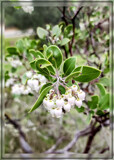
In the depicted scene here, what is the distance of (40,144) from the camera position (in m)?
1.73

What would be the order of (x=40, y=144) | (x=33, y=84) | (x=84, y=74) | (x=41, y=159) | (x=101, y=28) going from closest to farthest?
(x=84, y=74)
(x=33, y=84)
(x=101, y=28)
(x=41, y=159)
(x=40, y=144)

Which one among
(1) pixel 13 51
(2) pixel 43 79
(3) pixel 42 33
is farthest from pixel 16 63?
(2) pixel 43 79

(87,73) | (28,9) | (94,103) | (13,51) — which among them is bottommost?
(94,103)

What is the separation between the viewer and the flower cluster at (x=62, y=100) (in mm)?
446

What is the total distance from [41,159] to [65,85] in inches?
38.9

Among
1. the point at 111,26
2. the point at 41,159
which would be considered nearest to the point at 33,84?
the point at 111,26

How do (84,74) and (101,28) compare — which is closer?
(84,74)

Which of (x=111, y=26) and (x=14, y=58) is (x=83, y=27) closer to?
(x=111, y=26)

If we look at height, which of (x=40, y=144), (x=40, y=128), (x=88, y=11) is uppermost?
(x=88, y=11)

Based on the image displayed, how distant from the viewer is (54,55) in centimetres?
47

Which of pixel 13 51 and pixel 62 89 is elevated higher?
pixel 13 51

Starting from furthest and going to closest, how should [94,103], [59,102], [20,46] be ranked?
1. [20,46]
2. [94,103]
3. [59,102]

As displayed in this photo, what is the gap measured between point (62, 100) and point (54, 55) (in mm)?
126

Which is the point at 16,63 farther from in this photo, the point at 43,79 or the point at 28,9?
the point at 43,79
